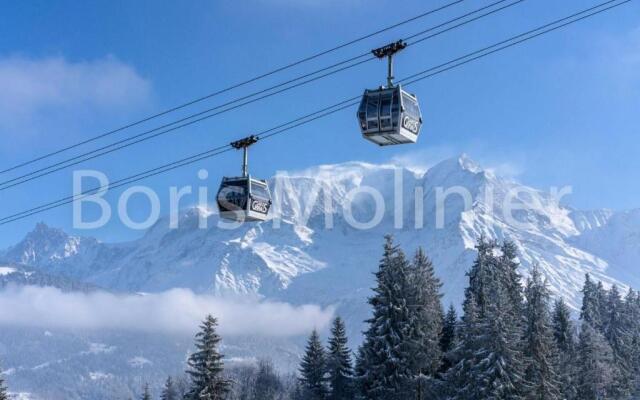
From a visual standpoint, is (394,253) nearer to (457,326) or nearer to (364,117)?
(457,326)

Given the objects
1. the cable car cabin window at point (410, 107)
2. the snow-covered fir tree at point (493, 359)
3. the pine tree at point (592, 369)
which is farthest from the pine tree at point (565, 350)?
the cable car cabin window at point (410, 107)

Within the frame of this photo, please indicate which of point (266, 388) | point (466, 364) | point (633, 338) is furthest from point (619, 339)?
point (266, 388)

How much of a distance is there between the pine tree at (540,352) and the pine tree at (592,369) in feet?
34.2

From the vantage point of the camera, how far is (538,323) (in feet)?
238

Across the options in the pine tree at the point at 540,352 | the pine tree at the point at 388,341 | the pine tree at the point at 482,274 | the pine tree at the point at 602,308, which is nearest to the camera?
the pine tree at the point at 388,341

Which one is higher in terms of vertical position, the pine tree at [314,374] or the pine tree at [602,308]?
the pine tree at [602,308]

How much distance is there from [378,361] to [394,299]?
482cm

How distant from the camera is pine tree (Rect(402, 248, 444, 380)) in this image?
225ft

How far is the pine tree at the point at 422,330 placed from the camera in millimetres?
68562

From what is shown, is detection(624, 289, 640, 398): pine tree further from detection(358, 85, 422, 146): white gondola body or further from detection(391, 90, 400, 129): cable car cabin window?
detection(391, 90, 400, 129): cable car cabin window

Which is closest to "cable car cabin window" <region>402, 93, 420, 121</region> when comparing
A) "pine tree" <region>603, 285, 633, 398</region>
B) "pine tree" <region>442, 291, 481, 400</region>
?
"pine tree" <region>442, 291, 481, 400</region>

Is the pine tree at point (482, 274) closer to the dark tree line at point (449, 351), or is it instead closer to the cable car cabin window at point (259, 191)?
the dark tree line at point (449, 351)

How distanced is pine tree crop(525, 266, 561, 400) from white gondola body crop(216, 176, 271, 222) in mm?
32260

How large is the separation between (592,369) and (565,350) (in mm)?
3221
